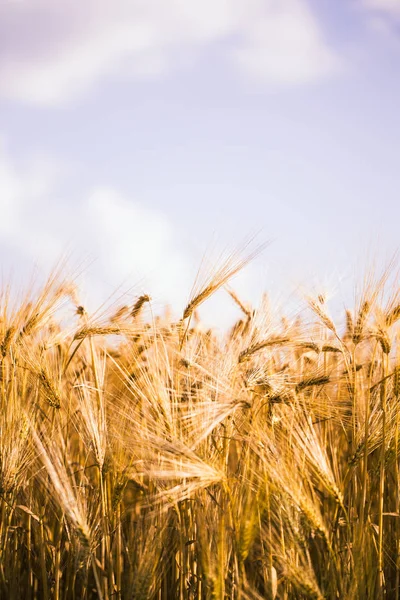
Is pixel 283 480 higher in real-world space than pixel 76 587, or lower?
higher

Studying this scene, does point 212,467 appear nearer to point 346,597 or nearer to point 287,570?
point 287,570

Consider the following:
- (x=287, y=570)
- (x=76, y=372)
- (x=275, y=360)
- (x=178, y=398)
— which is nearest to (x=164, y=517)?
(x=178, y=398)

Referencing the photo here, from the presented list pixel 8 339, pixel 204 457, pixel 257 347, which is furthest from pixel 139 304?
pixel 204 457

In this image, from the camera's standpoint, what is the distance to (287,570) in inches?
75.9

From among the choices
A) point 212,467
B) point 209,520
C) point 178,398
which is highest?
point 178,398

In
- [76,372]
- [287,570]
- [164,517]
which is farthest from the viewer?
[76,372]

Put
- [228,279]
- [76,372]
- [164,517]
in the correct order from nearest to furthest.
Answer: [164,517] < [228,279] < [76,372]

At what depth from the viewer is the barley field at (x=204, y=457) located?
6.70ft

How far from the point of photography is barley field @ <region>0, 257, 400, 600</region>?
6.70 feet

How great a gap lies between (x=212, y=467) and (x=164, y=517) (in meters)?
0.52

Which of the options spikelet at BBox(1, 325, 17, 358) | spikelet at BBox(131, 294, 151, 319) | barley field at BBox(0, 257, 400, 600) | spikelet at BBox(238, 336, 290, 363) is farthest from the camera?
spikelet at BBox(131, 294, 151, 319)

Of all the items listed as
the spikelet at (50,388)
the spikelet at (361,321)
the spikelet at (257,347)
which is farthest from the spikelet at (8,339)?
the spikelet at (361,321)

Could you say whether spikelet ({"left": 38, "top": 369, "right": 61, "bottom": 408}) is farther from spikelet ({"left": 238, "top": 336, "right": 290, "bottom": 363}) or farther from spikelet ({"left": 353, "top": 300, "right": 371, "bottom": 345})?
spikelet ({"left": 353, "top": 300, "right": 371, "bottom": 345})

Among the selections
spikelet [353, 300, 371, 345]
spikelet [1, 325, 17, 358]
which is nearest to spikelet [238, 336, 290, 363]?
spikelet [353, 300, 371, 345]
